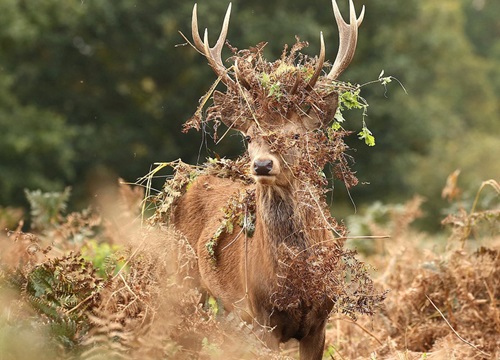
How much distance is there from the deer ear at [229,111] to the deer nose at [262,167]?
0.49 meters

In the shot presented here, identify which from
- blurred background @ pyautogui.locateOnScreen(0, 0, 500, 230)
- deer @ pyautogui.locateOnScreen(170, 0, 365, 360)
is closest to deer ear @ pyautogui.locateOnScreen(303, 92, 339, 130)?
deer @ pyautogui.locateOnScreen(170, 0, 365, 360)

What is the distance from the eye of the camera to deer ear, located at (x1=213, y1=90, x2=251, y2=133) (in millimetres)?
7090

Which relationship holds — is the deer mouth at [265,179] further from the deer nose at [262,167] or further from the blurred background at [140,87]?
the blurred background at [140,87]

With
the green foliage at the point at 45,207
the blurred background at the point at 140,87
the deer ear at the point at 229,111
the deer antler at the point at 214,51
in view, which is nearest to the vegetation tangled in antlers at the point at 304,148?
the deer ear at the point at 229,111

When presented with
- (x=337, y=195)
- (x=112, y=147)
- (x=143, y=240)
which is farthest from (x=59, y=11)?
(x=143, y=240)

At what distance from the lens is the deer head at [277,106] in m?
6.80

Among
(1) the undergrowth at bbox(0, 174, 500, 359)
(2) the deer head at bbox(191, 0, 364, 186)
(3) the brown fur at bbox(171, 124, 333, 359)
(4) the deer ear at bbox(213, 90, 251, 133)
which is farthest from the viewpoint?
(4) the deer ear at bbox(213, 90, 251, 133)

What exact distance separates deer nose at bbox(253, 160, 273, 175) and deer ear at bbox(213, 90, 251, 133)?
486 millimetres

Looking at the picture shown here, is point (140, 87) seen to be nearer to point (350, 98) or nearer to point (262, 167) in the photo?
point (350, 98)

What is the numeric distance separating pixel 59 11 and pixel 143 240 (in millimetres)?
21450

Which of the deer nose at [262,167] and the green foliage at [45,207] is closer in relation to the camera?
the deer nose at [262,167]

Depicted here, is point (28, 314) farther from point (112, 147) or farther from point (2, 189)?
point (112, 147)

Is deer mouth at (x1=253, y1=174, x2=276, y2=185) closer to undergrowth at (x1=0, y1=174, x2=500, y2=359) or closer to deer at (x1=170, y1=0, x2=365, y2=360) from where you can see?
deer at (x1=170, y1=0, x2=365, y2=360)

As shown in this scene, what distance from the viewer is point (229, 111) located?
23.5 ft
